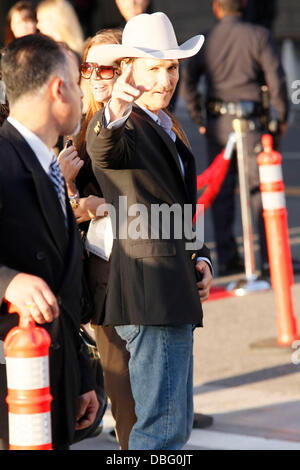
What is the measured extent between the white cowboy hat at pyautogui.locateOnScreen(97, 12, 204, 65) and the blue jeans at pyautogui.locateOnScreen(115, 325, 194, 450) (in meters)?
1.01

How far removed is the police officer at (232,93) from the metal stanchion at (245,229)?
0.70ft

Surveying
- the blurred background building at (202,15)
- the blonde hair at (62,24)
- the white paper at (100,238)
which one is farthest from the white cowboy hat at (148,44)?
the blurred background building at (202,15)

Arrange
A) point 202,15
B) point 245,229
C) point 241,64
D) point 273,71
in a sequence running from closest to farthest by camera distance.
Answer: point 245,229
point 273,71
point 241,64
point 202,15

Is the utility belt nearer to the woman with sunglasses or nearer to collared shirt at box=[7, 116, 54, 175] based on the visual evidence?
the woman with sunglasses

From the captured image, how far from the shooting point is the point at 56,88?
323 cm

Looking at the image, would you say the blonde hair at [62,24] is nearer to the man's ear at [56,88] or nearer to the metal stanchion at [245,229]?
the metal stanchion at [245,229]

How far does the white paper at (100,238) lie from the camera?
434 cm

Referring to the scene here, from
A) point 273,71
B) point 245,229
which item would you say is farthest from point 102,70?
point 273,71

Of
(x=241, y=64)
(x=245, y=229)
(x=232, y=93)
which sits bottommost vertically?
(x=245, y=229)

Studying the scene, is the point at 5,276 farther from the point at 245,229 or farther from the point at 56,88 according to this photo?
the point at 245,229

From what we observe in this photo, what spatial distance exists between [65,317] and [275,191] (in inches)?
162

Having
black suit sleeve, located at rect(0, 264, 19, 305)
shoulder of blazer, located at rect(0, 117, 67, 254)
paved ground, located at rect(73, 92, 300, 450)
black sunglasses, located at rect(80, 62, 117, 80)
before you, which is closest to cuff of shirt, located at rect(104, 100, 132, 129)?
shoulder of blazer, located at rect(0, 117, 67, 254)

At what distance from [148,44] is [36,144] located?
1136mm
